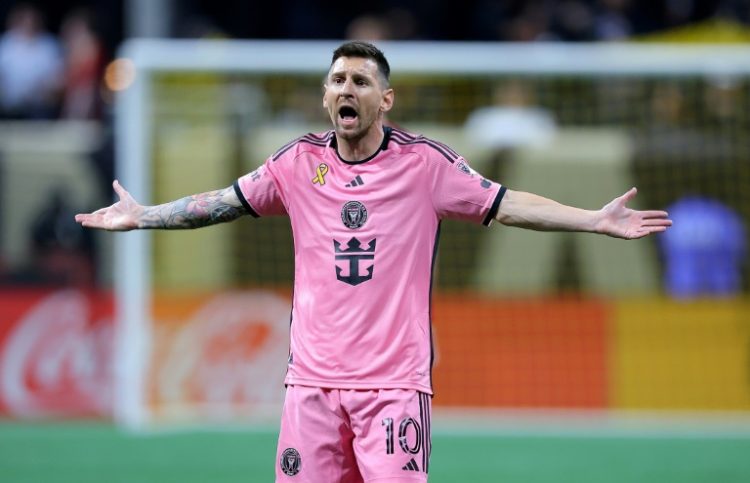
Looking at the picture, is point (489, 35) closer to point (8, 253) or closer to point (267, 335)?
point (267, 335)

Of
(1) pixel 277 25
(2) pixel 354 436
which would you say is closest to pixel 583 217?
(2) pixel 354 436

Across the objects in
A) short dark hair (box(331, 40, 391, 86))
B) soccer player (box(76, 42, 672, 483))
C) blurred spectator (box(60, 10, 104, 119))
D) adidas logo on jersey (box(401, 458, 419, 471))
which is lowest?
adidas logo on jersey (box(401, 458, 419, 471))

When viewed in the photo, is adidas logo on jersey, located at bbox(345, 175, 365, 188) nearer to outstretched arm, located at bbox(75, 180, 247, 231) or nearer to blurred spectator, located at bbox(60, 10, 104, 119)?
outstretched arm, located at bbox(75, 180, 247, 231)

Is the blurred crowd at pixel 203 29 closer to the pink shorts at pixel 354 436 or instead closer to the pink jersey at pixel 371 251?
the pink jersey at pixel 371 251

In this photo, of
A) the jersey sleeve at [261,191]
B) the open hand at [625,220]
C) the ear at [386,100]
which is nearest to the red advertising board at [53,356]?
the jersey sleeve at [261,191]

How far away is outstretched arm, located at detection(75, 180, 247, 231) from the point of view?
6.04 metres

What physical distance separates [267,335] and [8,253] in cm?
251

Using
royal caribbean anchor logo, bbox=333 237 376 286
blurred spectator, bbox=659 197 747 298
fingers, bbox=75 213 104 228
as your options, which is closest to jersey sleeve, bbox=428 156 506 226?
royal caribbean anchor logo, bbox=333 237 376 286

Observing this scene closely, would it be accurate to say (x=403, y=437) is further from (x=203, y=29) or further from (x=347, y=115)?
(x=203, y=29)

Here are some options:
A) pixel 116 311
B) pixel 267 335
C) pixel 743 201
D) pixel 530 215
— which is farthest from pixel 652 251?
pixel 530 215

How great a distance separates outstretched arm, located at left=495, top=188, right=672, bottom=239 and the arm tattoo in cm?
114

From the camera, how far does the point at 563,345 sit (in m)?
12.7

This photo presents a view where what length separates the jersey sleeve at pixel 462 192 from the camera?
5812 mm

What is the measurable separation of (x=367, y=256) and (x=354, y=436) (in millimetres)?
732
